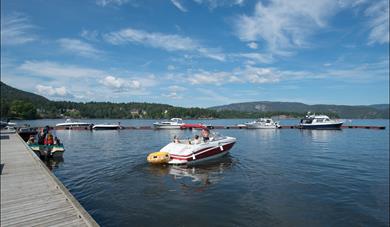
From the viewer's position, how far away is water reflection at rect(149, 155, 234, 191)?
53.9 feet

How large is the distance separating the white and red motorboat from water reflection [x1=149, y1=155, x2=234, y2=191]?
0.47 metres

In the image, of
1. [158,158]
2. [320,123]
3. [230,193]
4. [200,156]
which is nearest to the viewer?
[230,193]

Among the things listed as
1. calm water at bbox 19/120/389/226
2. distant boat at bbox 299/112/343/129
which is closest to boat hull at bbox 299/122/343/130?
distant boat at bbox 299/112/343/129

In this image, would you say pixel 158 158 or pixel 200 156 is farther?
pixel 200 156

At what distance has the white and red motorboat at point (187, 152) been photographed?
20.5m

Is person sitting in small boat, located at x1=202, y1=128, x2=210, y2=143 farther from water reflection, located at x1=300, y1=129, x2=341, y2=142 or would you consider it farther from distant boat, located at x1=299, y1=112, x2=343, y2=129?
distant boat, located at x1=299, y1=112, x2=343, y2=129

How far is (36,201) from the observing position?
9.73 m

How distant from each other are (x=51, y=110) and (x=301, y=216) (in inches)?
7659

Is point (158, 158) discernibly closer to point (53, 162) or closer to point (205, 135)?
point (205, 135)

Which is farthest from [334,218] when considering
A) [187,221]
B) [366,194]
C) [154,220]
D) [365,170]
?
[365,170]

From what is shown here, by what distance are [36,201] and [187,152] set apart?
40.3ft

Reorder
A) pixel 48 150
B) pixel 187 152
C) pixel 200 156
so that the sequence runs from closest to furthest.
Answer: pixel 187 152
pixel 200 156
pixel 48 150

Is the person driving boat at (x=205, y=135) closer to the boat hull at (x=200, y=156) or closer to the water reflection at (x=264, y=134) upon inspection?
the boat hull at (x=200, y=156)

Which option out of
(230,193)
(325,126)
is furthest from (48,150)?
(325,126)
